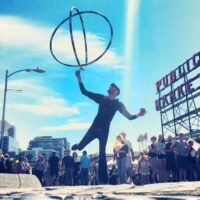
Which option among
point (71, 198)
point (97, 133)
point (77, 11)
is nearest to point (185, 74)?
point (77, 11)

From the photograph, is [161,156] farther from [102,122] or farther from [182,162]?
[102,122]

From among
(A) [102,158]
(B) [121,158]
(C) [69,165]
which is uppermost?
(C) [69,165]

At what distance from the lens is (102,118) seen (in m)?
6.57

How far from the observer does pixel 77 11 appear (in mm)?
9203

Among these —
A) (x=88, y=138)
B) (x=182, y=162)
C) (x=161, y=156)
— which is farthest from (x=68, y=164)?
(x=88, y=138)

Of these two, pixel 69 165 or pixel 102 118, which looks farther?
pixel 69 165

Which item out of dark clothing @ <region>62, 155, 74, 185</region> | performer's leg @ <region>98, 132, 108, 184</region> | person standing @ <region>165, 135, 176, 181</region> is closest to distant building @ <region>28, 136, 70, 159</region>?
dark clothing @ <region>62, 155, 74, 185</region>

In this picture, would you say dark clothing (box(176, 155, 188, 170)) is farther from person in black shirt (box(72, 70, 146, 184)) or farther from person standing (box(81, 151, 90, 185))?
person in black shirt (box(72, 70, 146, 184))

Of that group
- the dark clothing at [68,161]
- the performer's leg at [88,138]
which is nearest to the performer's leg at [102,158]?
the performer's leg at [88,138]

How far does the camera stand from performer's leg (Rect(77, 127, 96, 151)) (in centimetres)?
660

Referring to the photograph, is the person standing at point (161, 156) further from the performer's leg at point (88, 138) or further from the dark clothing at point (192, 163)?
the performer's leg at point (88, 138)

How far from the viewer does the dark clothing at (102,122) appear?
21.6ft

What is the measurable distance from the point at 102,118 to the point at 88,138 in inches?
18.0

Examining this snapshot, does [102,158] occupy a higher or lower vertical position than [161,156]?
lower
